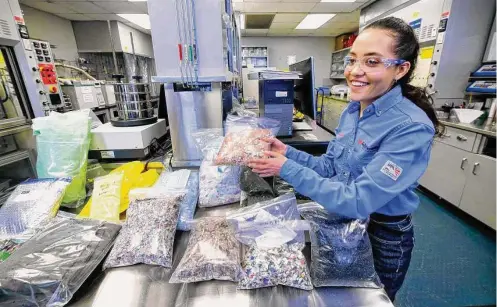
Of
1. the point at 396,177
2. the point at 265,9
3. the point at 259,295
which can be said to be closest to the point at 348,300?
the point at 259,295

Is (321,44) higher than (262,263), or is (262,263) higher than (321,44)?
(321,44)

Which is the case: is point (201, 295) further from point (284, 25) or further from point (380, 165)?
point (284, 25)

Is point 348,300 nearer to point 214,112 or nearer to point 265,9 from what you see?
point 214,112

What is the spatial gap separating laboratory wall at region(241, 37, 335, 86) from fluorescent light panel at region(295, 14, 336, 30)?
1.16 metres

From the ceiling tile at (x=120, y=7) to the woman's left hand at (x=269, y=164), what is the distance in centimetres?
486

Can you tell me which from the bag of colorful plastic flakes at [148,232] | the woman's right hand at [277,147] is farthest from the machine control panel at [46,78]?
the woman's right hand at [277,147]

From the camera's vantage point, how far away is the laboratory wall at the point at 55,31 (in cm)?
411

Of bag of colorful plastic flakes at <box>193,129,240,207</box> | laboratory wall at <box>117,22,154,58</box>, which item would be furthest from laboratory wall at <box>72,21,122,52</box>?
bag of colorful plastic flakes at <box>193,129,240,207</box>

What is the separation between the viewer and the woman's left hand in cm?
77

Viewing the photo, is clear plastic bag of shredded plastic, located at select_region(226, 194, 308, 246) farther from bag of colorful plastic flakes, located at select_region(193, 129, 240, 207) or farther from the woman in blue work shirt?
bag of colorful plastic flakes, located at select_region(193, 129, 240, 207)

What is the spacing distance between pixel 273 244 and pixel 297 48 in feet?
26.0

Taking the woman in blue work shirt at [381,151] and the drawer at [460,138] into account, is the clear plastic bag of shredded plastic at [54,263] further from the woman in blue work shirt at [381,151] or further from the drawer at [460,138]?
the drawer at [460,138]

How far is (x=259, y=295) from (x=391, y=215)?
0.62m

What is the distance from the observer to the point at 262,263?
24.2 inches
